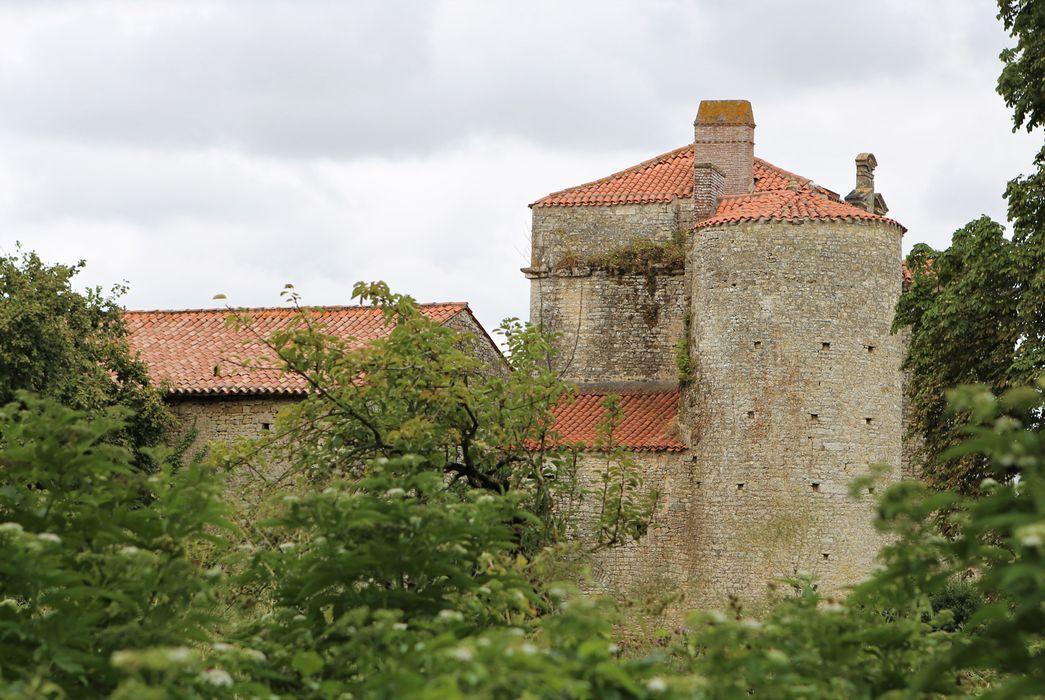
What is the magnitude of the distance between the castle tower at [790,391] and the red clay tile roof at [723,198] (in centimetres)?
6

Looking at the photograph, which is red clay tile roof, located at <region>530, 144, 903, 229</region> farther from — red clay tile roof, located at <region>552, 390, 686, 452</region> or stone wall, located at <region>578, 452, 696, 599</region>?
stone wall, located at <region>578, 452, 696, 599</region>

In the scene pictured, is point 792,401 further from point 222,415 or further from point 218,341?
point 218,341

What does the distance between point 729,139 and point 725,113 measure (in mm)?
509

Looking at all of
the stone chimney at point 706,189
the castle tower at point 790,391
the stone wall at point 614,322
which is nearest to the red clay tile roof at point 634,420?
the stone wall at point 614,322

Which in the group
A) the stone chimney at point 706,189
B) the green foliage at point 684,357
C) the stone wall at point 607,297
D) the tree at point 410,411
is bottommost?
the tree at point 410,411

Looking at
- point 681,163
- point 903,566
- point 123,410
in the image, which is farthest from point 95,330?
point 903,566

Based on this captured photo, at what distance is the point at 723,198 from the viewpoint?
29.2 meters

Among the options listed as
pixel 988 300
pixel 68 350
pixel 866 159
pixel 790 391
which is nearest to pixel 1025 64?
pixel 988 300

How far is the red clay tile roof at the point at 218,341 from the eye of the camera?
30438 millimetres

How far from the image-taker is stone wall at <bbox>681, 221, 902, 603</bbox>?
26547mm

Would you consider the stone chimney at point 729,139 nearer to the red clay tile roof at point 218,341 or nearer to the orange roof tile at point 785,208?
the orange roof tile at point 785,208

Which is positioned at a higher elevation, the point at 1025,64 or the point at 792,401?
the point at 1025,64

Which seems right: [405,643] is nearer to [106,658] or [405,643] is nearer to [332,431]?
[106,658]

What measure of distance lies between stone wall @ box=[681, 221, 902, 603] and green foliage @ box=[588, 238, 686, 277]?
308 centimetres
